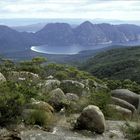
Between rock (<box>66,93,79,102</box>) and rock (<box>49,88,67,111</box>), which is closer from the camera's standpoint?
rock (<box>49,88,67,111</box>)

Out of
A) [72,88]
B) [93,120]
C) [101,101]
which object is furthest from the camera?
[72,88]

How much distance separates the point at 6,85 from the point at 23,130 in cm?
212

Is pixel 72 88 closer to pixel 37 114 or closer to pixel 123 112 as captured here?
pixel 123 112

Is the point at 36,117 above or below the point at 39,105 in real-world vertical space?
below

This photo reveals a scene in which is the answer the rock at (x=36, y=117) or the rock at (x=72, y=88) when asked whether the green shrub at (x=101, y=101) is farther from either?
the rock at (x=36, y=117)

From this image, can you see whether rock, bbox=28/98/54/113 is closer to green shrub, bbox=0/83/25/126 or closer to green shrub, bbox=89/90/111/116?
green shrub, bbox=0/83/25/126

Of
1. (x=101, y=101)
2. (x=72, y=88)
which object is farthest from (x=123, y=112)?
(x=72, y=88)

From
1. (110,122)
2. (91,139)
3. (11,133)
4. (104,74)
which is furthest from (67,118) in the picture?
(104,74)

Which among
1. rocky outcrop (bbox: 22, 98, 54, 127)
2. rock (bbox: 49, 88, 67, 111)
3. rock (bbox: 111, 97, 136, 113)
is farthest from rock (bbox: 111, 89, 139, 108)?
rocky outcrop (bbox: 22, 98, 54, 127)

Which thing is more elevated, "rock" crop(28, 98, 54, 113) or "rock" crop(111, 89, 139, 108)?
"rock" crop(28, 98, 54, 113)

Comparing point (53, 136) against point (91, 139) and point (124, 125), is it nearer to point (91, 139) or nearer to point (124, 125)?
point (91, 139)

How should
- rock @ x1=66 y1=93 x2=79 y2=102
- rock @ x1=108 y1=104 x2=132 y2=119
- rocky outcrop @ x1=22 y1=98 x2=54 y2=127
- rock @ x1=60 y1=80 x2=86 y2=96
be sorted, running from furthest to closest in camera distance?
1. rock @ x1=60 y1=80 x2=86 y2=96
2. rock @ x1=66 y1=93 x2=79 y2=102
3. rock @ x1=108 y1=104 x2=132 y2=119
4. rocky outcrop @ x1=22 y1=98 x2=54 y2=127

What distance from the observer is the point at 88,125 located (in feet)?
36.8

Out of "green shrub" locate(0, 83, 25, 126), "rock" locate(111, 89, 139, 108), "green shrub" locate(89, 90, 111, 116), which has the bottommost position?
"rock" locate(111, 89, 139, 108)
